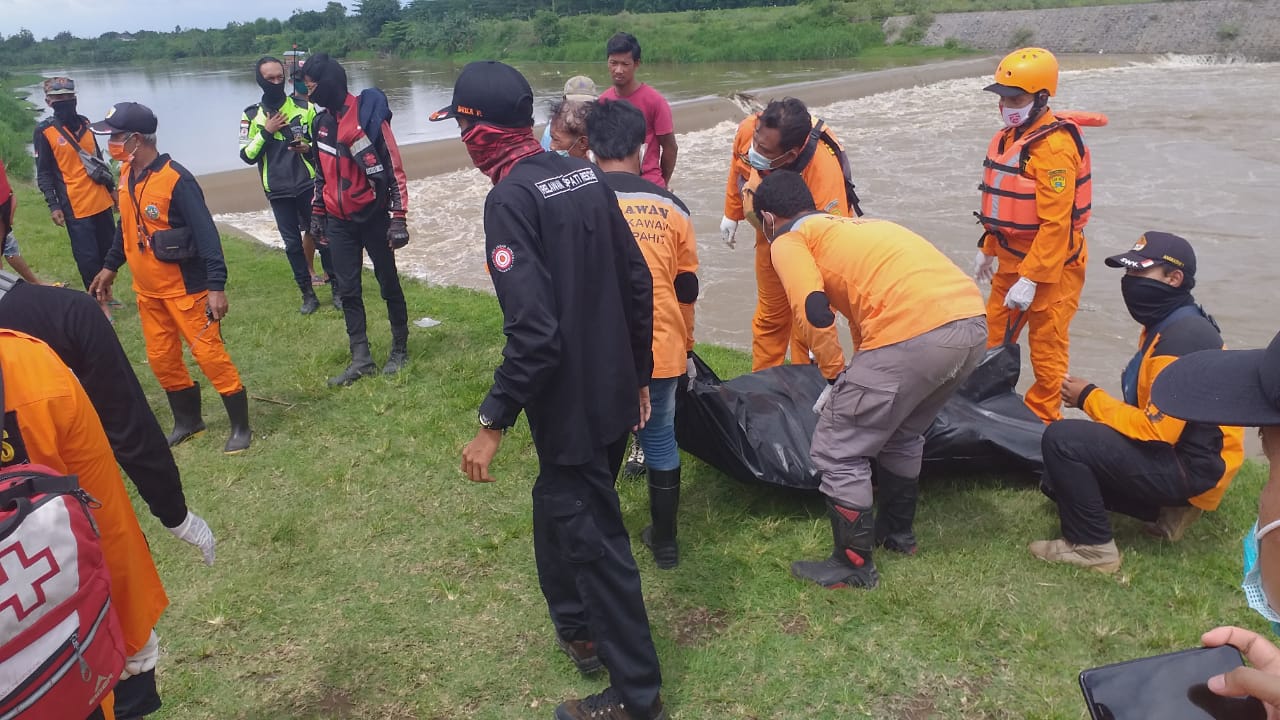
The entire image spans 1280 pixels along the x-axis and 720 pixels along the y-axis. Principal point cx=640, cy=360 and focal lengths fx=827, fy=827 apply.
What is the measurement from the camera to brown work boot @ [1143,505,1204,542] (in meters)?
3.41

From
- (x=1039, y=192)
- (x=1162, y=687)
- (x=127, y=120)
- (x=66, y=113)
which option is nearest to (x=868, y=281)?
(x=1162, y=687)

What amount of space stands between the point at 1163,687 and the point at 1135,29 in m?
40.4

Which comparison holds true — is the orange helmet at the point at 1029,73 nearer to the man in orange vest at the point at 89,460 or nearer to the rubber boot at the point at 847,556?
the rubber boot at the point at 847,556

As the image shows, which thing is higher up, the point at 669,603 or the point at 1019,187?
the point at 1019,187

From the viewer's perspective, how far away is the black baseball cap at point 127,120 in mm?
4246

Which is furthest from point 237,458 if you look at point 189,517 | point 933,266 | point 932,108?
point 932,108

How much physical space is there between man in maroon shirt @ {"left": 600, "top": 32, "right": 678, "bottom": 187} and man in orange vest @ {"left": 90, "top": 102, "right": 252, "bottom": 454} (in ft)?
8.82

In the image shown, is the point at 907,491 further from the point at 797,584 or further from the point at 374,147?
the point at 374,147

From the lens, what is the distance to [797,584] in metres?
3.36

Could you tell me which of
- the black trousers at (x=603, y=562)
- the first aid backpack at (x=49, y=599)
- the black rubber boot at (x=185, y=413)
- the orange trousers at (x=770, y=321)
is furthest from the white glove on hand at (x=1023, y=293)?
the black rubber boot at (x=185, y=413)

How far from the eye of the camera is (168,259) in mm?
4504

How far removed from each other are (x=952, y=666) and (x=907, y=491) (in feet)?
2.49

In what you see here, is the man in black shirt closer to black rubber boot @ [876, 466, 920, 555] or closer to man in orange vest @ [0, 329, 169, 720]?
man in orange vest @ [0, 329, 169, 720]

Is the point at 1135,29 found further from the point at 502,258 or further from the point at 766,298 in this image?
the point at 502,258
